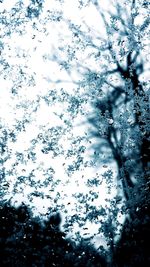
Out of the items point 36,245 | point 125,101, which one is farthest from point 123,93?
point 36,245

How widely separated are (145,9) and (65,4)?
1.56 metres

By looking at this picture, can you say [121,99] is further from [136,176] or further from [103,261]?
[103,261]

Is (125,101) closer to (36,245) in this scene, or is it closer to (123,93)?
(123,93)

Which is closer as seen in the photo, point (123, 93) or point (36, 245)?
A: point (36, 245)

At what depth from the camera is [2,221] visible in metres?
4.54

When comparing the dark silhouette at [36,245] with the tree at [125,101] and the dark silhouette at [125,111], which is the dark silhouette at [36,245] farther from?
the tree at [125,101]

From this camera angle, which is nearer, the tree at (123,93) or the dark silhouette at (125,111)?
the dark silhouette at (125,111)

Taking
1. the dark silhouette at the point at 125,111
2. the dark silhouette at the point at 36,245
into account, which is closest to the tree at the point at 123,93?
the dark silhouette at the point at 125,111

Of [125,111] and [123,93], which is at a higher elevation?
[123,93]

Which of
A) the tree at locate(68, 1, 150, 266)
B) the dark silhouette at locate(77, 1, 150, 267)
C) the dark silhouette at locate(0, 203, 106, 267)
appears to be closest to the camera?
the dark silhouette at locate(0, 203, 106, 267)

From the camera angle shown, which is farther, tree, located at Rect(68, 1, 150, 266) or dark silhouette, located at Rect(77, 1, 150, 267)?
tree, located at Rect(68, 1, 150, 266)

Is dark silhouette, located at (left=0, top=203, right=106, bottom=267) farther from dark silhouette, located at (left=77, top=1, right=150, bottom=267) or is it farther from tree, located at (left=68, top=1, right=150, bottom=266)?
tree, located at (left=68, top=1, right=150, bottom=266)

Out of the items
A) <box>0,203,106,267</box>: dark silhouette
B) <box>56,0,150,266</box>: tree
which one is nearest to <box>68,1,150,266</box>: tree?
<box>56,0,150,266</box>: tree

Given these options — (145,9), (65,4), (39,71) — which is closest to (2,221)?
(39,71)
